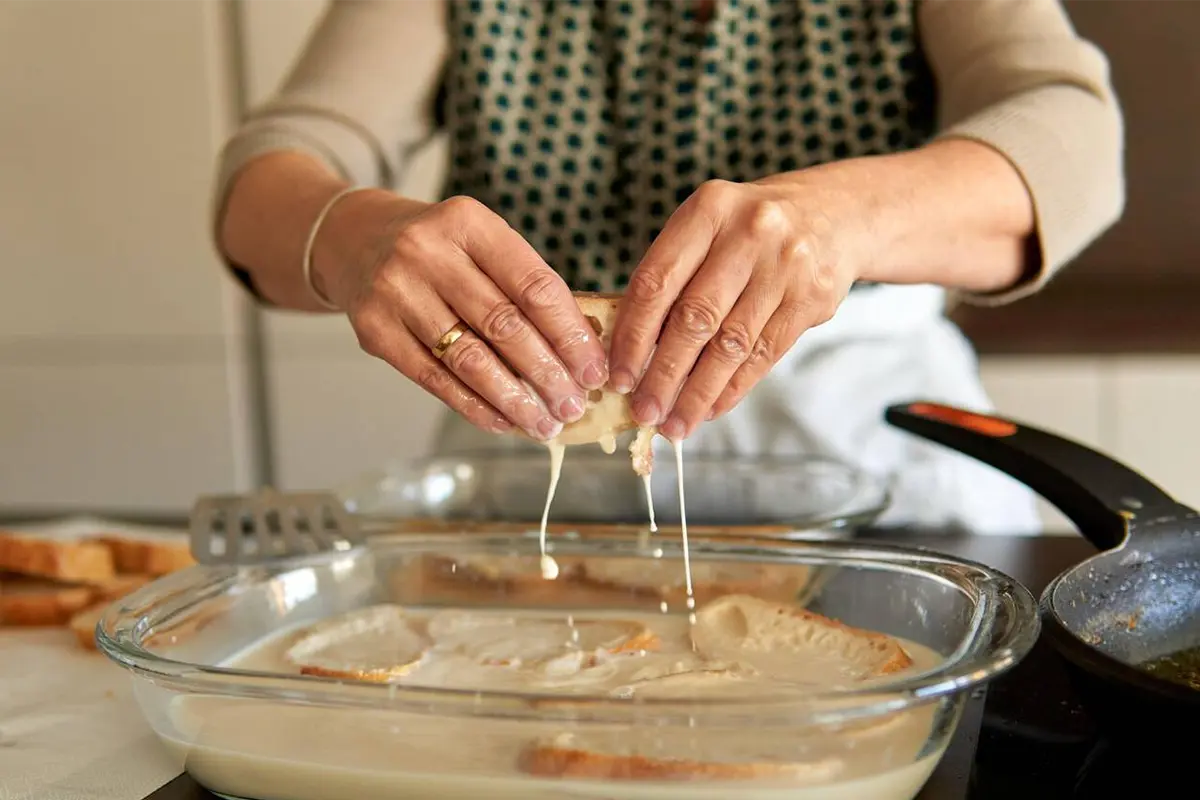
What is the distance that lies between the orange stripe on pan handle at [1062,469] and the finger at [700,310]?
209mm

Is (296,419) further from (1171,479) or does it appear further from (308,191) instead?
(1171,479)

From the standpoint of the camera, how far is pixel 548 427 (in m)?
0.57

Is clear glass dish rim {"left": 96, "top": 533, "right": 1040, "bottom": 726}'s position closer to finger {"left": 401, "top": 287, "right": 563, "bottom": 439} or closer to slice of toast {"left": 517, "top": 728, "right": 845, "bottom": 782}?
slice of toast {"left": 517, "top": 728, "right": 845, "bottom": 782}

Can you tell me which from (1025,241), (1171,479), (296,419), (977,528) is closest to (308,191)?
(1025,241)

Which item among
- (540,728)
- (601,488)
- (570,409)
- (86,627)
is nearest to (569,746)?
(540,728)

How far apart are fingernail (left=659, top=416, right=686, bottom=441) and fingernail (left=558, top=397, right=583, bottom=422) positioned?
1.8 inches

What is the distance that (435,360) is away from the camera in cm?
59

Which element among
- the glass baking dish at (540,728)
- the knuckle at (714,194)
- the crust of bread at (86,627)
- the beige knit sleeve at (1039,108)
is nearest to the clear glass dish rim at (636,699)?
the glass baking dish at (540,728)

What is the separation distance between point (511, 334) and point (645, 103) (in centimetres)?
55

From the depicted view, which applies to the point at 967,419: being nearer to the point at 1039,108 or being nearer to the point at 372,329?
the point at 1039,108

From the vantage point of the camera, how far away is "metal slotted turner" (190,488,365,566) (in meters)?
0.66

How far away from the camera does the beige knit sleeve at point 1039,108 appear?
2.58ft

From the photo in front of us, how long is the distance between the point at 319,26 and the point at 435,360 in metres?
0.57

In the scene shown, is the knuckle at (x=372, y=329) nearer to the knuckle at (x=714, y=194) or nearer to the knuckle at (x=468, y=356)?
the knuckle at (x=468, y=356)
